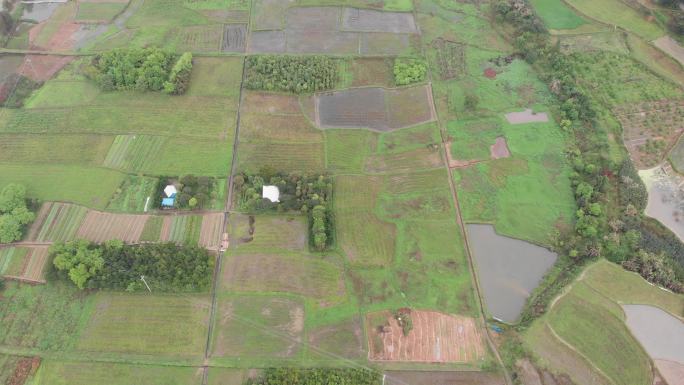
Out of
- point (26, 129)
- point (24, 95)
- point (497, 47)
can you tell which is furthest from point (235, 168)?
point (497, 47)

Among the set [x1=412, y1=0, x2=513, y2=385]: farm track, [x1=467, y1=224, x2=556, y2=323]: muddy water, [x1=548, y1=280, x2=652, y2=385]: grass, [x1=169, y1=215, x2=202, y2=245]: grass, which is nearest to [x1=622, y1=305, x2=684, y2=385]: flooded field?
[x1=548, y1=280, x2=652, y2=385]: grass

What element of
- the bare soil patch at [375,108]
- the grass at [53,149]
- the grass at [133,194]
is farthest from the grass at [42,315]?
the bare soil patch at [375,108]

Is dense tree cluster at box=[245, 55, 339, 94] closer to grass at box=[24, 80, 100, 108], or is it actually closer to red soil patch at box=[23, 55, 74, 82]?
grass at box=[24, 80, 100, 108]

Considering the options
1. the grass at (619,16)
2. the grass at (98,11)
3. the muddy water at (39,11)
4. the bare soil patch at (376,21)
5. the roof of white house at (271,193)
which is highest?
the grass at (619,16)

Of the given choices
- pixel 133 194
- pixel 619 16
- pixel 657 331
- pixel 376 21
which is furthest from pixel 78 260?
pixel 619 16

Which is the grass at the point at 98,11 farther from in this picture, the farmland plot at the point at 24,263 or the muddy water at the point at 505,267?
the muddy water at the point at 505,267

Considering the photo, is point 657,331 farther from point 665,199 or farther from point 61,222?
point 61,222
